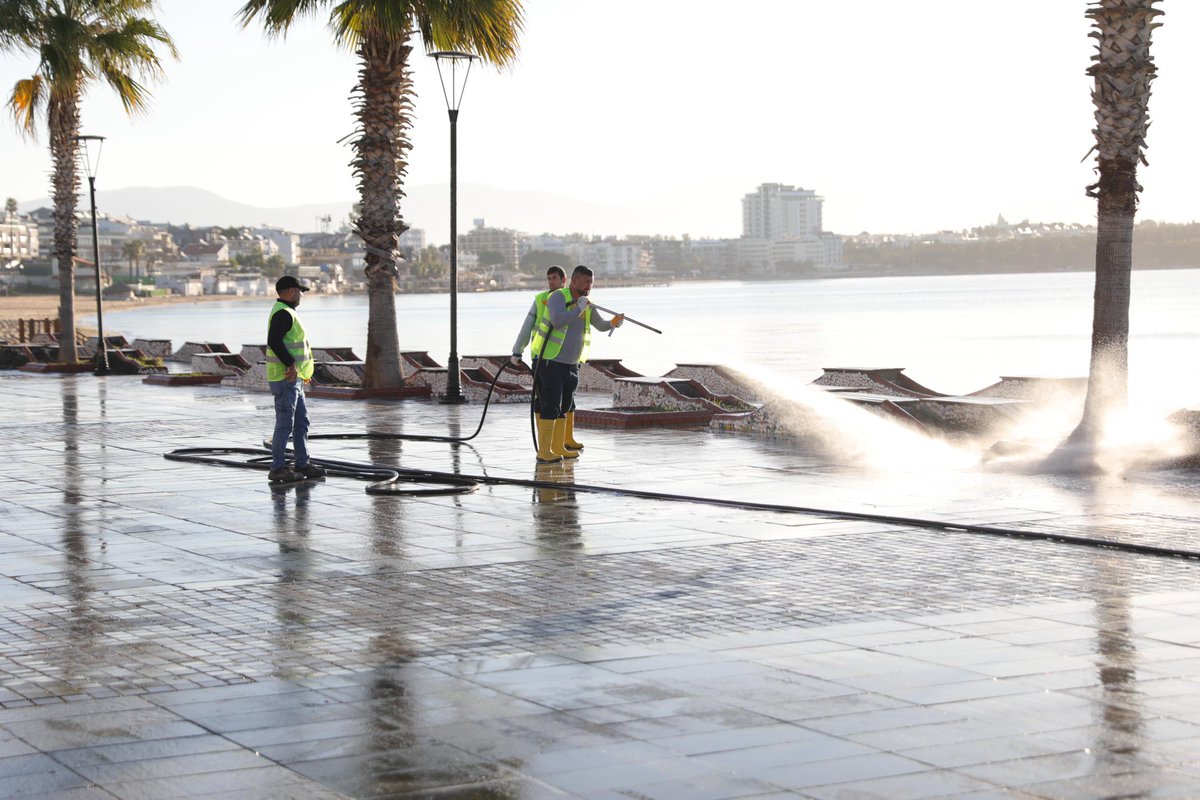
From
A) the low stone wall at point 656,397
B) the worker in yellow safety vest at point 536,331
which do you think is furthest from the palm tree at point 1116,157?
the low stone wall at point 656,397

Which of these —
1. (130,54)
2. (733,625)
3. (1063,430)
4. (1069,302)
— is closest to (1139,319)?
(1069,302)

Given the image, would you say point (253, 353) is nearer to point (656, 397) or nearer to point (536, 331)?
point (656, 397)

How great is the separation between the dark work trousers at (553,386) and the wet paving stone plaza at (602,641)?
124cm

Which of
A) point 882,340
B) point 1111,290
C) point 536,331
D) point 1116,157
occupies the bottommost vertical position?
point 882,340

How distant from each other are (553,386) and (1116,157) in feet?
17.7

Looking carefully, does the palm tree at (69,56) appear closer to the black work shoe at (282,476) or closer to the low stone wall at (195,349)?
the low stone wall at (195,349)

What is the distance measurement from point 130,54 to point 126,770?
96.6 ft

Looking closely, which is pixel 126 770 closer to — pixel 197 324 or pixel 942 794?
pixel 942 794

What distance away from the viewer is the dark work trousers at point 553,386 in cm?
1405

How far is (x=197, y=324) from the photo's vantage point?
116875 mm

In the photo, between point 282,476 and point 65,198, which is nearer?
point 282,476

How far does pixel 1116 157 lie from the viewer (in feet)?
46.9

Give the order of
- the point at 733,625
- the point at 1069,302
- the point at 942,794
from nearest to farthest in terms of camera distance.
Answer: the point at 942,794, the point at 733,625, the point at 1069,302

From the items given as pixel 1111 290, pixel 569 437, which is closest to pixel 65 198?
pixel 569 437
